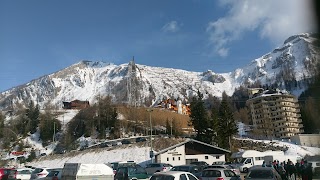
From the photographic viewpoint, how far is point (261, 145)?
306ft

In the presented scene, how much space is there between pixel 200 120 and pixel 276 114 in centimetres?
6931

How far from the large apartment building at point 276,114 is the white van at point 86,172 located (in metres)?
104

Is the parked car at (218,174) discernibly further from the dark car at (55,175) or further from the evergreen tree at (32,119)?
the evergreen tree at (32,119)

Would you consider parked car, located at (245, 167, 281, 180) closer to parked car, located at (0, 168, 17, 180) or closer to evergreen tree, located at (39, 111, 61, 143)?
parked car, located at (0, 168, 17, 180)

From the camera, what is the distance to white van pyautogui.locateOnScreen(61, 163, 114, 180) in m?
21.4

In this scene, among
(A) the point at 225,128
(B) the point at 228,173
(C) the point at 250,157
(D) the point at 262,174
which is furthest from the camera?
(A) the point at 225,128

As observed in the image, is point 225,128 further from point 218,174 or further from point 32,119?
point 32,119

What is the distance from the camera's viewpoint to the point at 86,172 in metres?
21.6

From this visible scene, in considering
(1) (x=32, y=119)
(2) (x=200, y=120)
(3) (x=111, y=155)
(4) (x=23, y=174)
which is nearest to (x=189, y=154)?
(2) (x=200, y=120)

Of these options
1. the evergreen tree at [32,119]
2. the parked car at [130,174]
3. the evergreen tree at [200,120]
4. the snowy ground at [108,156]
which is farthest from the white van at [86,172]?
the evergreen tree at [32,119]

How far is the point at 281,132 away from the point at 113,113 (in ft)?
216

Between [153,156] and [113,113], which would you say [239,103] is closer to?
[113,113]

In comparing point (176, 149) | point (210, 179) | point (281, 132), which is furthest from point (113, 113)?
point (210, 179)

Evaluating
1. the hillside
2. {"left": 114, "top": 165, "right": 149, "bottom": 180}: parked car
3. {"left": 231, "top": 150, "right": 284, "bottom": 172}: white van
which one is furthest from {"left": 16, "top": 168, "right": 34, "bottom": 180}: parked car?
the hillside
